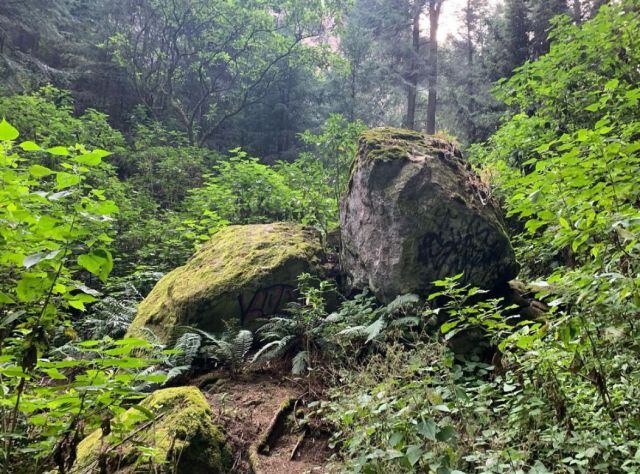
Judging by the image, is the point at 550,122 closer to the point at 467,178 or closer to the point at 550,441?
the point at 467,178

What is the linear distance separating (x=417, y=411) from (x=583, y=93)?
21.3 ft

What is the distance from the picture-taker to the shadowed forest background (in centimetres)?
214

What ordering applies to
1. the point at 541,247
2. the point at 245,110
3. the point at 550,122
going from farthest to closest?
the point at 245,110, the point at 550,122, the point at 541,247

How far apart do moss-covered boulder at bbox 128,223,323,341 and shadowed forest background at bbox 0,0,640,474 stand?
76 millimetres

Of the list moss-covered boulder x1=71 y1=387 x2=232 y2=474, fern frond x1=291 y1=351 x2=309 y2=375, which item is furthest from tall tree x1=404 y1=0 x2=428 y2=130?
moss-covered boulder x1=71 y1=387 x2=232 y2=474

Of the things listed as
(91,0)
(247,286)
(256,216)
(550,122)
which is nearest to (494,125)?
(550,122)

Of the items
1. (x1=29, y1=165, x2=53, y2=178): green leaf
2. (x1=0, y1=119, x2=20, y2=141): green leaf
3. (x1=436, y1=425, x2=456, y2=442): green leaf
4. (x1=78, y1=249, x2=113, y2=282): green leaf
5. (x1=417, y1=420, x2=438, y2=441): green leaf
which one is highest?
(x1=0, y1=119, x2=20, y2=141): green leaf

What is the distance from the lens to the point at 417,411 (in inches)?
98.7

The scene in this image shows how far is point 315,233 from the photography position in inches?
282

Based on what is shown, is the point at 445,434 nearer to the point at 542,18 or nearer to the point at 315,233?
the point at 315,233

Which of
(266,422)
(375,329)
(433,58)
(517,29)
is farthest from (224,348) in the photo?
(433,58)

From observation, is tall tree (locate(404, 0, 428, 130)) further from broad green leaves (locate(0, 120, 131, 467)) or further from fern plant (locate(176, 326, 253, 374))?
broad green leaves (locate(0, 120, 131, 467))

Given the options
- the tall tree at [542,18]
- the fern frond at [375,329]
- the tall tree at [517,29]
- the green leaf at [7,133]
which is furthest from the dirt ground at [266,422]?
the tall tree at [542,18]

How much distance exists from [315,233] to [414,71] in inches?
528
